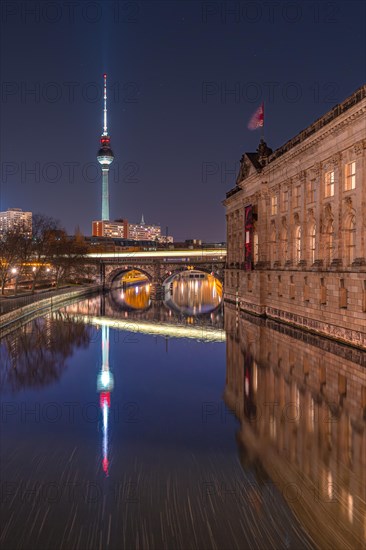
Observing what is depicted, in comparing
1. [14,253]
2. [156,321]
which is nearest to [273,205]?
[156,321]

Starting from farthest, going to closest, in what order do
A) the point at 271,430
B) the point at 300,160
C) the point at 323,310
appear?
the point at 300,160
the point at 323,310
the point at 271,430

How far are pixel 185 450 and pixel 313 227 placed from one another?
117ft

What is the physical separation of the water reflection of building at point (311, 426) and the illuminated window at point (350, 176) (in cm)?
1269

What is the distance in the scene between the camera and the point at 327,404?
22391 millimetres

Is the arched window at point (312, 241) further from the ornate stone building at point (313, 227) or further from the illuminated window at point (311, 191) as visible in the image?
the illuminated window at point (311, 191)

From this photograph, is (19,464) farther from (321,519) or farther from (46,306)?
(46,306)

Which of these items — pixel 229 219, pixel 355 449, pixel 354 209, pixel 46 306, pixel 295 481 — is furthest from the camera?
pixel 229 219

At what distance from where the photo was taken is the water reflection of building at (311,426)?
12.6 metres

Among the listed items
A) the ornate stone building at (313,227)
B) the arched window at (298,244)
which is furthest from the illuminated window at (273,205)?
the arched window at (298,244)

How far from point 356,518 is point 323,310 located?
3138 centimetres

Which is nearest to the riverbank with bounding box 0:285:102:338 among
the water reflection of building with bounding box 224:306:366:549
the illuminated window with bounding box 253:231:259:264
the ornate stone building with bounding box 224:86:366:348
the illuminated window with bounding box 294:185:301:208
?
the water reflection of building with bounding box 224:306:366:549

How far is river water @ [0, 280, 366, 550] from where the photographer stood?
11.8 metres

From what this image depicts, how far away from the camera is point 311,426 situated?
1942 centimetres

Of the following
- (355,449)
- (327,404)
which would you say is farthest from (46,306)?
(355,449)
